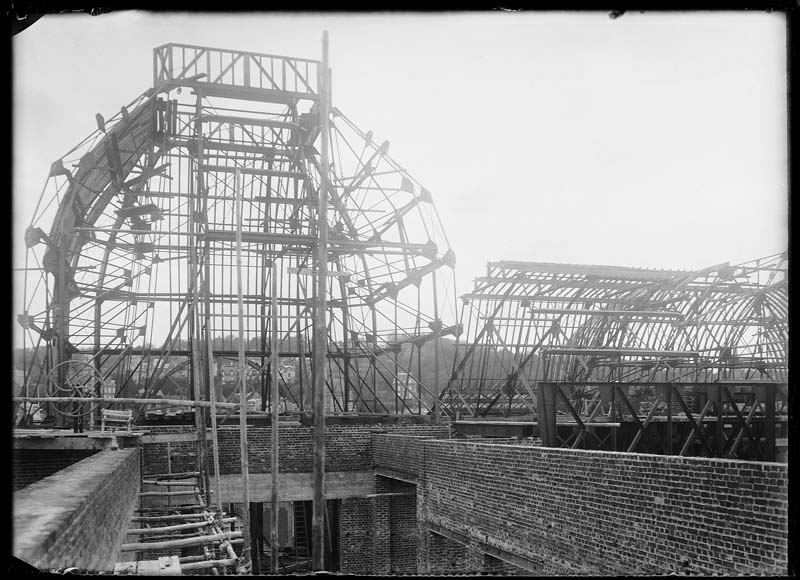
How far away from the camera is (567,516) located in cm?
959

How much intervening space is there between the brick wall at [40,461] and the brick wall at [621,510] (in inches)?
283

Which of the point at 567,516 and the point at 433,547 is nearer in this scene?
the point at 567,516

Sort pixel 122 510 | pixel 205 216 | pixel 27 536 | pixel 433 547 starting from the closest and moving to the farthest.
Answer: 1. pixel 27 536
2. pixel 122 510
3. pixel 433 547
4. pixel 205 216

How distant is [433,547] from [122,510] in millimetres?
5542

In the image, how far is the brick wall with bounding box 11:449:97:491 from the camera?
45.9ft

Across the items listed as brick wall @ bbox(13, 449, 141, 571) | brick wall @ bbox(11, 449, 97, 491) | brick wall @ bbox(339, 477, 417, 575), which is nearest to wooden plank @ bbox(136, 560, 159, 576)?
brick wall @ bbox(13, 449, 141, 571)

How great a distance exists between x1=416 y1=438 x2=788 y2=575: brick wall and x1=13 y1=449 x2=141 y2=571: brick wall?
5195 millimetres

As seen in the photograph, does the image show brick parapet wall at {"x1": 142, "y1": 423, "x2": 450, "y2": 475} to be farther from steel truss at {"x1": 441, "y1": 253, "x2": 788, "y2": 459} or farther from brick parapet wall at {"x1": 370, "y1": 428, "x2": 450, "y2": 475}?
steel truss at {"x1": 441, "y1": 253, "x2": 788, "y2": 459}

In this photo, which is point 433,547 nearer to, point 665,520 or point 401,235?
point 665,520

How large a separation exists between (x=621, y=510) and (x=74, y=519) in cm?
578

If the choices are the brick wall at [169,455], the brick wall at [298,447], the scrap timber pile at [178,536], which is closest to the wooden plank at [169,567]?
the scrap timber pile at [178,536]

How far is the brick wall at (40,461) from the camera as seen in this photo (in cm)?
1399

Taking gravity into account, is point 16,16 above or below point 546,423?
above

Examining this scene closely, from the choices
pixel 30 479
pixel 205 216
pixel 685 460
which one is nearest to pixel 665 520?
pixel 685 460
